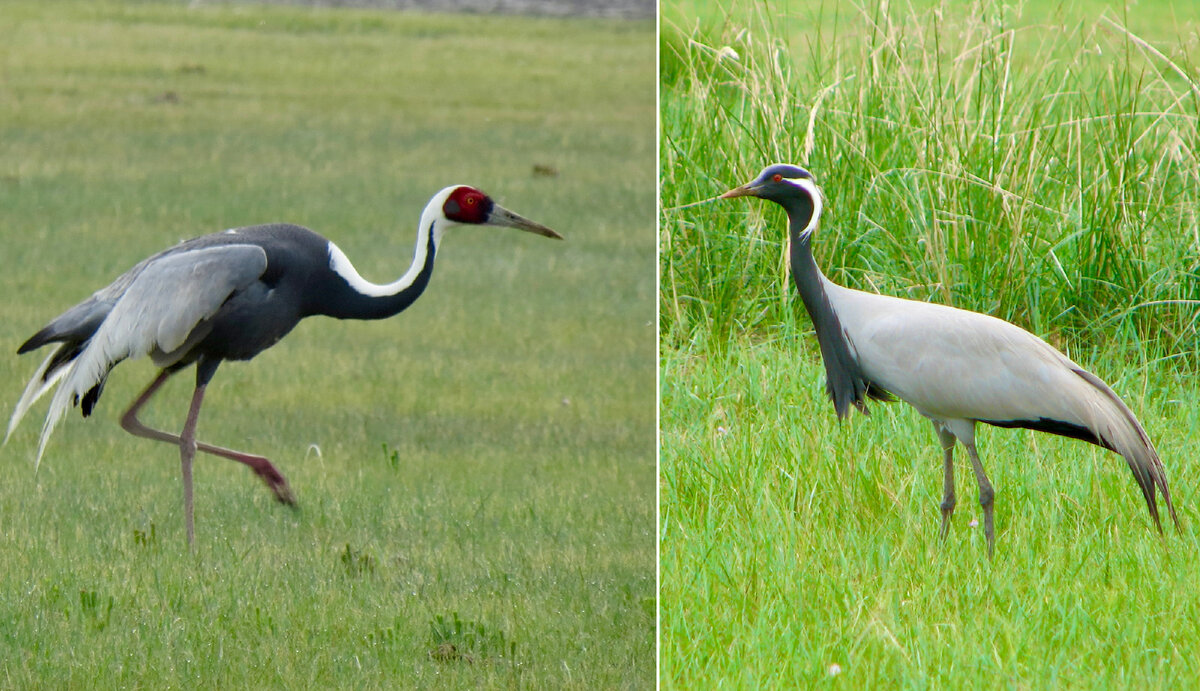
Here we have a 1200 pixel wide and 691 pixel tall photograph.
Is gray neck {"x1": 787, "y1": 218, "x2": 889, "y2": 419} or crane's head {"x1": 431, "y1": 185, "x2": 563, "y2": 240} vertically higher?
gray neck {"x1": 787, "y1": 218, "x2": 889, "y2": 419}

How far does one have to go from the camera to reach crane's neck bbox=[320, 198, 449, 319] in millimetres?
6148

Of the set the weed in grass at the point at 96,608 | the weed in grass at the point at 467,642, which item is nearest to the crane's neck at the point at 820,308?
the weed in grass at the point at 467,642

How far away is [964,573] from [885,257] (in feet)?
2.42

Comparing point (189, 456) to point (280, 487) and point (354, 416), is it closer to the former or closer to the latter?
point (280, 487)

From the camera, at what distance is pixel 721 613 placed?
365cm

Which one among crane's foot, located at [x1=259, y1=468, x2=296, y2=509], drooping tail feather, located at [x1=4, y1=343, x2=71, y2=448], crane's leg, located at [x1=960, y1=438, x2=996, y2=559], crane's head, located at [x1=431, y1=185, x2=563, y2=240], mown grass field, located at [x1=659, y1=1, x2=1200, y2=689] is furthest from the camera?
crane's head, located at [x1=431, y1=185, x2=563, y2=240]

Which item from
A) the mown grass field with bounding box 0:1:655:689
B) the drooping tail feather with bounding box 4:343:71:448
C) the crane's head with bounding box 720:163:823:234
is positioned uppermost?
the crane's head with bounding box 720:163:823:234

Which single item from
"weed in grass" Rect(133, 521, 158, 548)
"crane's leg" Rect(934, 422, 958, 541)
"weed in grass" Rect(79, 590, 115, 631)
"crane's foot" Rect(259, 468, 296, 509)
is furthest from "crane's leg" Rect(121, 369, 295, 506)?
"crane's leg" Rect(934, 422, 958, 541)

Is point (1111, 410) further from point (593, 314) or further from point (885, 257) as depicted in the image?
point (593, 314)

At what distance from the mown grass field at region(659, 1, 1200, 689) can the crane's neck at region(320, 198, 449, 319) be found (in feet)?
7.18

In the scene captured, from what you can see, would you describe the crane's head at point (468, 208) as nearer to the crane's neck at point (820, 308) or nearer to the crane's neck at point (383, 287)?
the crane's neck at point (383, 287)

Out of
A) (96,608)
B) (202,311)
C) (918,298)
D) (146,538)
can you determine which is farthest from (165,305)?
(918,298)

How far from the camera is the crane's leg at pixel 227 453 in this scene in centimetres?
576

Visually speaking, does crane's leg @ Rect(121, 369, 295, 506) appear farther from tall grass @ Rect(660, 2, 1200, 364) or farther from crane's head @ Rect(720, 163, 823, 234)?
crane's head @ Rect(720, 163, 823, 234)
